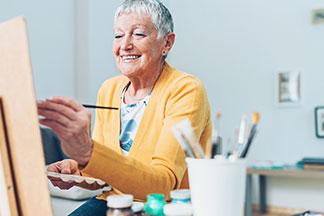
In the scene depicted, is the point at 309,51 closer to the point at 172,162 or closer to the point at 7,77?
the point at 172,162

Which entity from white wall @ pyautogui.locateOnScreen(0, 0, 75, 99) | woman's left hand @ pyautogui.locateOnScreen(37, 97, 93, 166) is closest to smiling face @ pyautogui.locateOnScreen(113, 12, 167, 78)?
woman's left hand @ pyautogui.locateOnScreen(37, 97, 93, 166)

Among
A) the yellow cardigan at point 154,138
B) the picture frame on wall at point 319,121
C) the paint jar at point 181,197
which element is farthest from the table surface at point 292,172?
the paint jar at point 181,197

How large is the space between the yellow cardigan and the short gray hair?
0.10 m

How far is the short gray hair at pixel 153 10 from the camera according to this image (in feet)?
2.95

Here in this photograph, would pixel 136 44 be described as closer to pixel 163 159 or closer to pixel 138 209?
pixel 163 159

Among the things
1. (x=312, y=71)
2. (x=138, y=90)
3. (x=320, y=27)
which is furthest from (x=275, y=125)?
(x=138, y=90)

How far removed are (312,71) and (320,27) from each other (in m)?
0.37

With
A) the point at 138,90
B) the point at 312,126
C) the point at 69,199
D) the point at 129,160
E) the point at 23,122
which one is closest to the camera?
the point at 23,122

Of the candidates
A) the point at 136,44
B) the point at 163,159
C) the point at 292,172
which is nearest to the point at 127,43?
the point at 136,44

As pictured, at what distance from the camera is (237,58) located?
3656 millimetres

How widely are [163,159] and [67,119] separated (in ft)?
0.95

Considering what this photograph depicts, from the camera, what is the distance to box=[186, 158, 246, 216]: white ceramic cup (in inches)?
21.3

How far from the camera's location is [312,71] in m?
3.38

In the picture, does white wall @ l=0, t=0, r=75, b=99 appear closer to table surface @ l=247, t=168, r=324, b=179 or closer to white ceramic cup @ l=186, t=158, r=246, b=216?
table surface @ l=247, t=168, r=324, b=179
